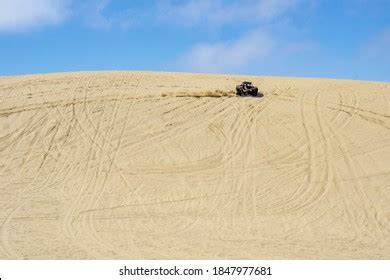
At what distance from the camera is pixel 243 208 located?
1923cm

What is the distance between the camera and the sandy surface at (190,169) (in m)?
15.3

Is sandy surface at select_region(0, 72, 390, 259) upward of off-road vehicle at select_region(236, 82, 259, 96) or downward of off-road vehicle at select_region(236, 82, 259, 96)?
downward

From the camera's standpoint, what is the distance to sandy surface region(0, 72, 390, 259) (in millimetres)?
15297

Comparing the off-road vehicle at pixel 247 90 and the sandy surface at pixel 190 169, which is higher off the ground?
the off-road vehicle at pixel 247 90

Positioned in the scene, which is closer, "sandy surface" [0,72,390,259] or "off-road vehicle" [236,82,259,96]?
"sandy surface" [0,72,390,259]

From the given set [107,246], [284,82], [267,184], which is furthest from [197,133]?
[107,246]

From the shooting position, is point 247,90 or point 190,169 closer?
point 190,169

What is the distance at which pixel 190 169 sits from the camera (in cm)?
2239

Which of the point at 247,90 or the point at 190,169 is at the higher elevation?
the point at 247,90

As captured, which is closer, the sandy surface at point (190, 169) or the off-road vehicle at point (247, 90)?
the sandy surface at point (190, 169)
